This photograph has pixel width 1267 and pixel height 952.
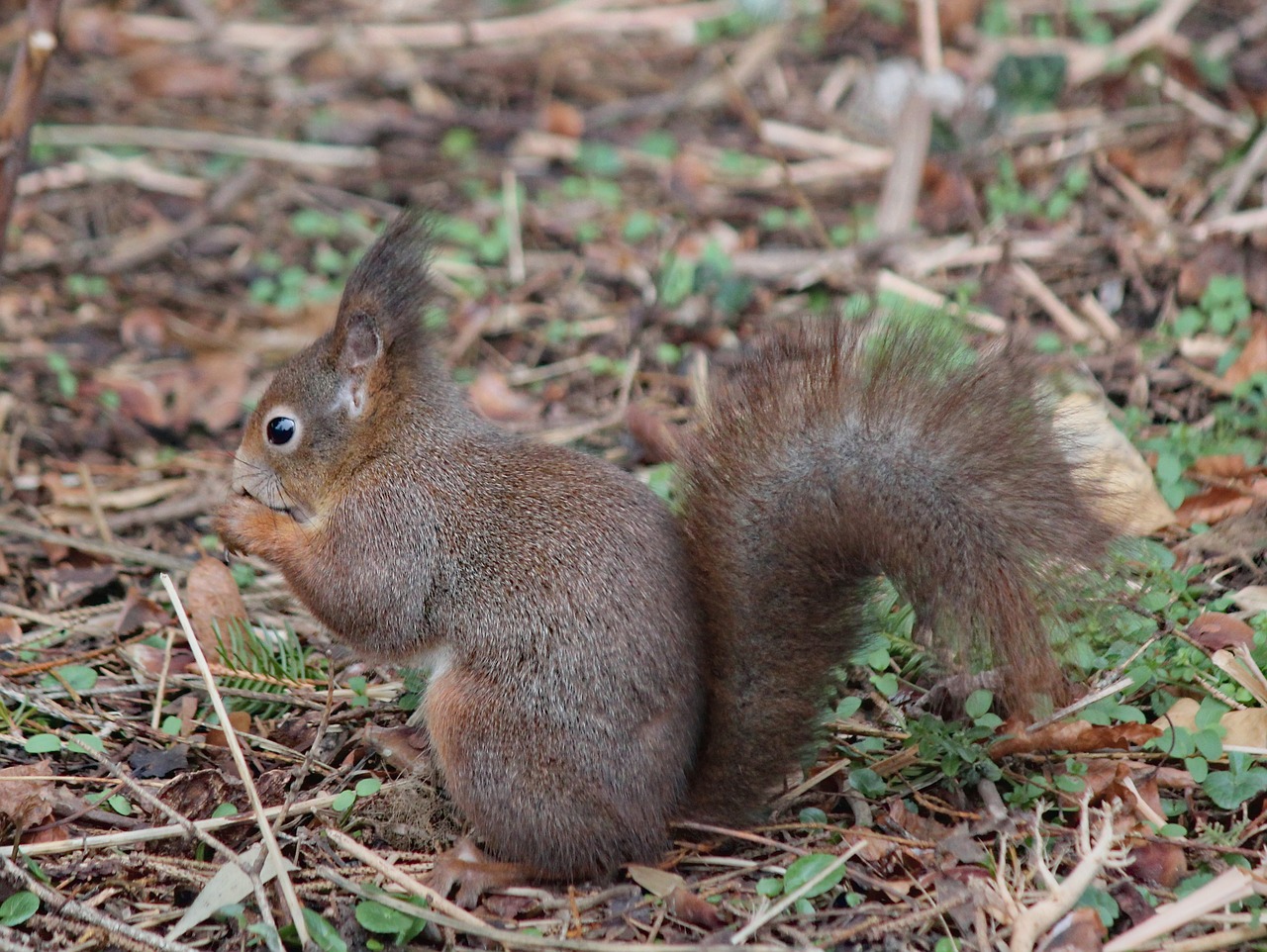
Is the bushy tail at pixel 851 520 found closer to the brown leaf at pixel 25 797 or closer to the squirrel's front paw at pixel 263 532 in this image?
the squirrel's front paw at pixel 263 532

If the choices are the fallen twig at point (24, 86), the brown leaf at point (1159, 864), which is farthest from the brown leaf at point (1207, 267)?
the fallen twig at point (24, 86)

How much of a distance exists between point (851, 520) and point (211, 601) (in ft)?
5.17

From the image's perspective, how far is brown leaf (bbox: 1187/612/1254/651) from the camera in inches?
103

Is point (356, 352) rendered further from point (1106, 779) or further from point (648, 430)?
point (1106, 779)

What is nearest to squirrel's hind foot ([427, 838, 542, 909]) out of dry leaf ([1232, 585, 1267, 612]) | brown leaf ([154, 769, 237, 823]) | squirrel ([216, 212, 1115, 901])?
squirrel ([216, 212, 1115, 901])

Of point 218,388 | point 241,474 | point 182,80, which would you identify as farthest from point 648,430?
point 182,80

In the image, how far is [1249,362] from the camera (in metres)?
3.48

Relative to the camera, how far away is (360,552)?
266 centimetres

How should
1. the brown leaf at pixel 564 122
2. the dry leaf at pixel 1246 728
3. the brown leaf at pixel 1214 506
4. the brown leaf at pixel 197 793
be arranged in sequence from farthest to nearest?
the brown leaf at pixel 564 122 → the brown leaf at pixel 1214 506 → the brown leaf at pixel 197 793 → the dry leaf at pixel 1246 728

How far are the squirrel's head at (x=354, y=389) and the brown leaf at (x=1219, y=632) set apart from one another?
155 cm

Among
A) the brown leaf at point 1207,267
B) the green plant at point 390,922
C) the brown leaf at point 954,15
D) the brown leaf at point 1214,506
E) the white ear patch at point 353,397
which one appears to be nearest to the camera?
the green plant at point 390,922

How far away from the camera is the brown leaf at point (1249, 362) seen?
3461mm

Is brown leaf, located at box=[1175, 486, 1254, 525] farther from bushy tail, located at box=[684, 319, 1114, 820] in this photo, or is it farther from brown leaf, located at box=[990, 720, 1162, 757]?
bushy tail, located at box=[684, 319, 1114, 820]

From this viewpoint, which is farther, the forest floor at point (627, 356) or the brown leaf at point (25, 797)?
the brown leaf at point (25, 797)
